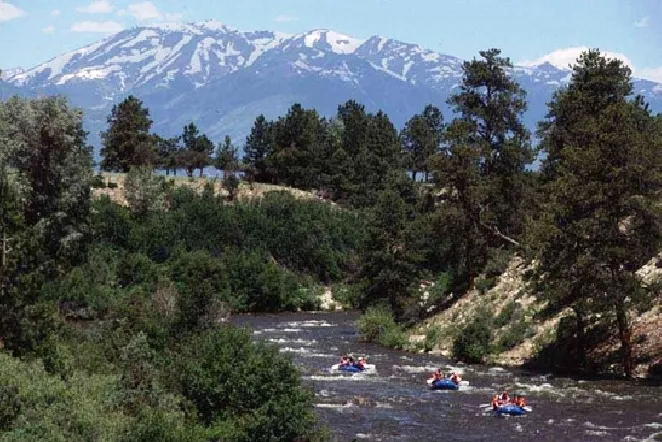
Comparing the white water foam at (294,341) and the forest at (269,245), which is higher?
the forest at (269,245)

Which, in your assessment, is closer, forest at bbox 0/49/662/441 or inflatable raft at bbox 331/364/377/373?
forest at bbox 0/49/662/441

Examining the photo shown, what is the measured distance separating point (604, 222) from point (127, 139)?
3552 inches

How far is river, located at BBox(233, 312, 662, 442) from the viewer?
3625 cm

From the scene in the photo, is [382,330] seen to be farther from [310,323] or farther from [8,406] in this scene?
[8,406]

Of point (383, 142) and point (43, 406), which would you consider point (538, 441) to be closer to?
point (43, 406)

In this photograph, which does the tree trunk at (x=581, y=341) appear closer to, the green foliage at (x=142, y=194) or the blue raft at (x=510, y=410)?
the blue raft at (x=510, y=410)

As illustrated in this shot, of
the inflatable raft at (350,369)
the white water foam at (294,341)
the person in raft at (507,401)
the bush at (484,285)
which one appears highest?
the bush at (484,285)

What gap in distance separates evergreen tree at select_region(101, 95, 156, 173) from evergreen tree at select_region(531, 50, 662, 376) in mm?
82967

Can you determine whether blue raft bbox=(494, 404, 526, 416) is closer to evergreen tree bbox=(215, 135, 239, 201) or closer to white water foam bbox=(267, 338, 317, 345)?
white water foam bbox=(267, 338, 317, 345)

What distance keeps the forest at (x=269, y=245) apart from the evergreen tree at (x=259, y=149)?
3.57 feet

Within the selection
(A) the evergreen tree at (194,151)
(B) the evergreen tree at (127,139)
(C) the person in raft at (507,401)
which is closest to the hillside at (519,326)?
(C) the person in raft at (507,401)

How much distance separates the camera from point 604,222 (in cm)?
4656

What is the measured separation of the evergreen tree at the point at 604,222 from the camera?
4600 cm

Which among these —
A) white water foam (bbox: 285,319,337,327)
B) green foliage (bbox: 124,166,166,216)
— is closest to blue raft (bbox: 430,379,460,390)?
white water foam (bbox: 285,319,337,327)
